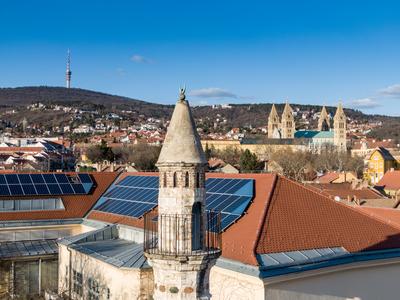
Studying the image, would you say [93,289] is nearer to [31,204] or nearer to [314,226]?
[314,226]

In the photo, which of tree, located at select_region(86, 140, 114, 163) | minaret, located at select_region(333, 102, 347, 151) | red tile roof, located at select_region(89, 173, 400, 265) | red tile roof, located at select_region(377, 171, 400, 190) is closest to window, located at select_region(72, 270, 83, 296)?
red tile roof, located at select_region(89, 173, 400, 265)

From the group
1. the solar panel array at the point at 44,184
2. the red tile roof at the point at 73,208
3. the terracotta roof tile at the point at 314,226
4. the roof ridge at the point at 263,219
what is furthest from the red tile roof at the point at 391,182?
the roof ridge at the point at 263,219

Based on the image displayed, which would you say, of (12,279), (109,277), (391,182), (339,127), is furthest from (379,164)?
(109,277)

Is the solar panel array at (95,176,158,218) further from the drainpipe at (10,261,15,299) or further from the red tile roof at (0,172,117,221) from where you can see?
the drainpipe at (10,261,15,299)

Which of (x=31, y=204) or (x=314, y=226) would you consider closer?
(x=314, y=226)

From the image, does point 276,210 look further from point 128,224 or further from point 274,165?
point 274,165
